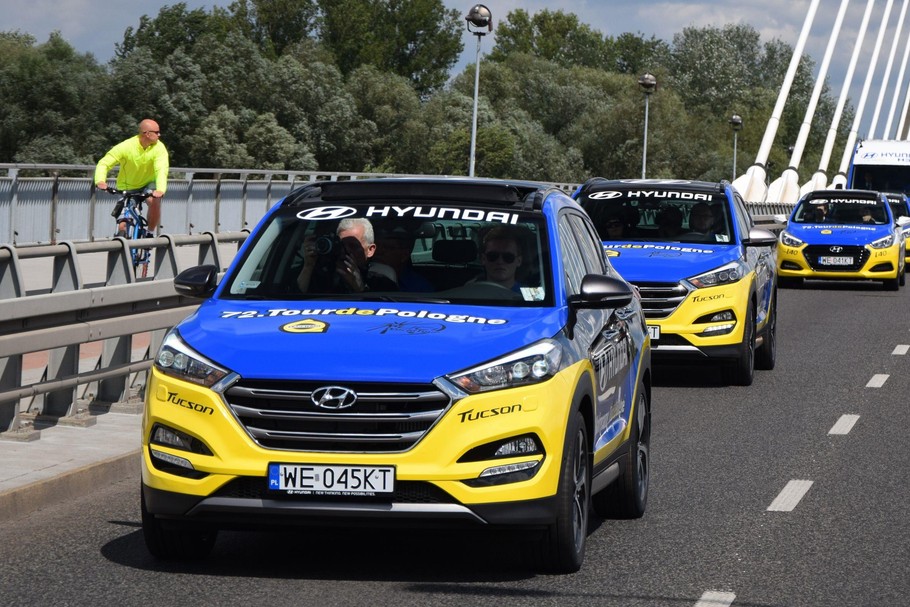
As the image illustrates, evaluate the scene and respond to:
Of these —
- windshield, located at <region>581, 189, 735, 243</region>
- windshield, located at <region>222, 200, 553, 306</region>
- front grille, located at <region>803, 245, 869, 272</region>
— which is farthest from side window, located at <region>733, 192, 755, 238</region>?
front grille, located at <region>803, 245, 869, 272</region>

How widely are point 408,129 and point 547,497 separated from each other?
10358 cm

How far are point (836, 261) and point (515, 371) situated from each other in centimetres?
2235

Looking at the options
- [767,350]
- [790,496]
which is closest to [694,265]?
[767,350]

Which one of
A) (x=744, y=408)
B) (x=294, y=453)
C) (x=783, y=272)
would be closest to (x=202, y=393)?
(x=294, y=453)

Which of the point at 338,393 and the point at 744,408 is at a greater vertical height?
the point at 338,393

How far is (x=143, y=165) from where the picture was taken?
733 inches

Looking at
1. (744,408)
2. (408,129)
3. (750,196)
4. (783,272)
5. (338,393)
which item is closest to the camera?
(338,393)

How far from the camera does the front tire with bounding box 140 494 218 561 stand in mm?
6691

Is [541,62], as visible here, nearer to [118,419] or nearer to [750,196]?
[750,196]

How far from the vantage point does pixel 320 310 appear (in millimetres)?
6938

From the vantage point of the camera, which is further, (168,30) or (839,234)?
(168,30)

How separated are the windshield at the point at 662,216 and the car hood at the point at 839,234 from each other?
12.7 meters

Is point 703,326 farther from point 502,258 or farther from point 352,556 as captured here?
point 352,556

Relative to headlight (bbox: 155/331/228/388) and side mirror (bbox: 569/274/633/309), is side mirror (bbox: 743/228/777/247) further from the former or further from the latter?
headlight (bbox: 155/331/228/388)
